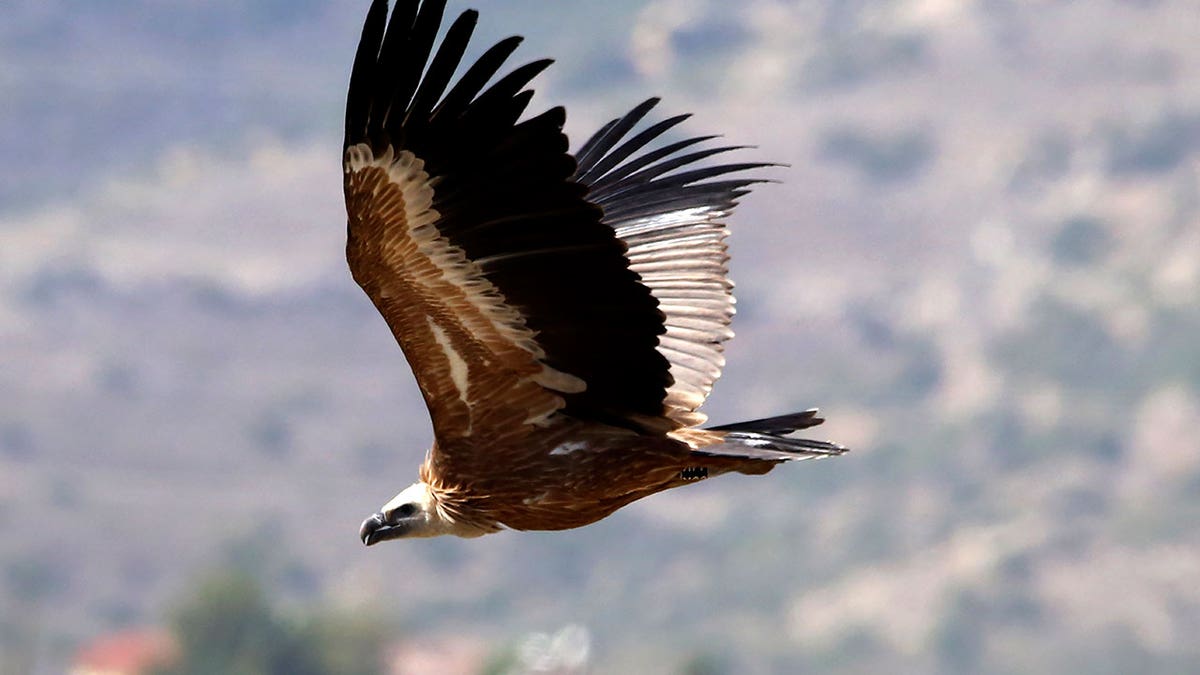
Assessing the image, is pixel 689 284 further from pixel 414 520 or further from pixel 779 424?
pixel 414 520

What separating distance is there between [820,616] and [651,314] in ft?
478

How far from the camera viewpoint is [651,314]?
29.3 ft

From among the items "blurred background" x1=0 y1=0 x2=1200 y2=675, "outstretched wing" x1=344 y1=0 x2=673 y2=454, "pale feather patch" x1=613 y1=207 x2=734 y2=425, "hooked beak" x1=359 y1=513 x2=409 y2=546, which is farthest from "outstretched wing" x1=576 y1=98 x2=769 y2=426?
"blurred background" x1=0 y1=0 x2=1200 y2=675

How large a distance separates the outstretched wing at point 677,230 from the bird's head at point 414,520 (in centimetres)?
114

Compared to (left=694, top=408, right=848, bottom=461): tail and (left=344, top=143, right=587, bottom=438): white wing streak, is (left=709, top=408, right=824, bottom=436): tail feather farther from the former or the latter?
(left=344, top=143, right=587, bottom=438): white wing streak

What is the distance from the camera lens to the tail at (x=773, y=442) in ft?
30.5

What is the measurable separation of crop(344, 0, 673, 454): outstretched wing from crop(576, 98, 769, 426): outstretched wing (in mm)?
954

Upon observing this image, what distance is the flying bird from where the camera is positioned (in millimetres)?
8422

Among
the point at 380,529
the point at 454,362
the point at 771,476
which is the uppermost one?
the point at 771,476

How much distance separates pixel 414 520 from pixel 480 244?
1.56 metres

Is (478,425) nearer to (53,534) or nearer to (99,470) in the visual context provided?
(53,534)

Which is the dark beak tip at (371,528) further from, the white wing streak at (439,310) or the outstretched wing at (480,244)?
the outstretched wing at (480,244)

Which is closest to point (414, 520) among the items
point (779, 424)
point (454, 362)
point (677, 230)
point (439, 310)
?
point (454, 362)

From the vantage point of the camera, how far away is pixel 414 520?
32.0 ft
